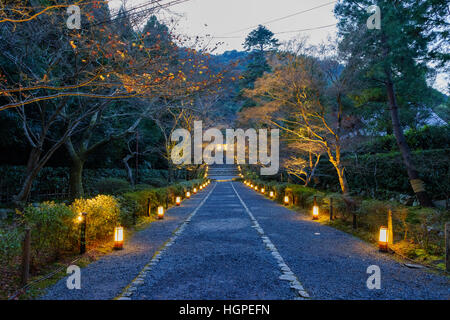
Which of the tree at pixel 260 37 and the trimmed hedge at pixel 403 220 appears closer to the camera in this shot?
the trimmed hedge at pixel 403 220

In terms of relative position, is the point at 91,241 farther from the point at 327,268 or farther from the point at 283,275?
the point at 327,268

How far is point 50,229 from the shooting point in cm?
486

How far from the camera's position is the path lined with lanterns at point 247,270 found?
3.65m

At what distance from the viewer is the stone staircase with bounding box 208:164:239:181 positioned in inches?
2155

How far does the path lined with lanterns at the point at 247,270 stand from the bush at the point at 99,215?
658 millimetres

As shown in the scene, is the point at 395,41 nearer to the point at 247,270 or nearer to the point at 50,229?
the point at 247,270

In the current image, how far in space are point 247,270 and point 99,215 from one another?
3.84m

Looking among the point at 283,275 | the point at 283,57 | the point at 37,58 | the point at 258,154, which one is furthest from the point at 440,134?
the point at 37,58

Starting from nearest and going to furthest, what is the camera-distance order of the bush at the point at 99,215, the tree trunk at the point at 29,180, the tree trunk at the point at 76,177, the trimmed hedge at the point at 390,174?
the bush at the point at 99,215 → the tree trunk at the point at 29,180 → the trimmed hedge at the point at 390,174 → the tree trunk at the point at 76,177

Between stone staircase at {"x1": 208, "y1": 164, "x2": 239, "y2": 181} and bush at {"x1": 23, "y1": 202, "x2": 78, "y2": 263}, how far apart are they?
156ft

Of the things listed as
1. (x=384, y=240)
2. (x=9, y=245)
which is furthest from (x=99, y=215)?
(x=384, y=240)

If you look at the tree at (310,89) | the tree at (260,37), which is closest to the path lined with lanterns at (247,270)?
the tree at (310,89)

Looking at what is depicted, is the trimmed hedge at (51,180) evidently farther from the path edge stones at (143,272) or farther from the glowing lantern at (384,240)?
the glowing lantern at (384,240)
